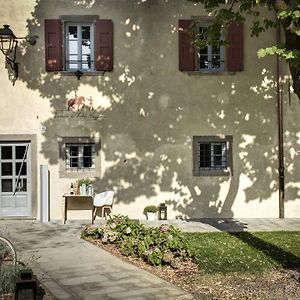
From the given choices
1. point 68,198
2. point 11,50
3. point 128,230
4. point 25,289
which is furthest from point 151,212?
point 25,289

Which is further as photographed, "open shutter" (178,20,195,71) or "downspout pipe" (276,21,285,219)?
"downspout pipe" (276,21,285,219)

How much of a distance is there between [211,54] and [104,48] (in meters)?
3.16

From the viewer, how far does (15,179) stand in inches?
480

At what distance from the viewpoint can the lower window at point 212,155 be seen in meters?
12.4

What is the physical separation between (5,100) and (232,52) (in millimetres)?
6586

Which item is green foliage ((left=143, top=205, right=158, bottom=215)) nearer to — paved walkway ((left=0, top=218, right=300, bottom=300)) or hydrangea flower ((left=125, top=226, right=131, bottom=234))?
paved walkway ((left=0, top=218, right=300, bottom=300))

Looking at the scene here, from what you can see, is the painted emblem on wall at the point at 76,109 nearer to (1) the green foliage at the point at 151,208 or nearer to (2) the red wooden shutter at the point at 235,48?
(1) the green foliage at the point at 151,208

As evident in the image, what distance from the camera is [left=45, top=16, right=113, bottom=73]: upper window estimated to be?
12.0 metres

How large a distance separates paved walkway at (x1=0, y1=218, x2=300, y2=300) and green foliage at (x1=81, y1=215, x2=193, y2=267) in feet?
1.23

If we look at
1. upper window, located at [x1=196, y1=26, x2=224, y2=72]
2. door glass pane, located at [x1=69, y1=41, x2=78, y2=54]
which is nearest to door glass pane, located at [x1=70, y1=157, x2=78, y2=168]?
door glass pane, located at [x1=69, y1=41, x2=78, y2=54]

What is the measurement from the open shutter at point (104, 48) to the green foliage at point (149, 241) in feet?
16.0

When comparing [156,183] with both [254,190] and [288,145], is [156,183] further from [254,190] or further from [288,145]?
[288,145]

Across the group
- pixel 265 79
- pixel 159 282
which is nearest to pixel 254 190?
pixel 265 79

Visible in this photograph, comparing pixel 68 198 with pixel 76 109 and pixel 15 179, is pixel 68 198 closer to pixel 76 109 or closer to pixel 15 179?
pixel 15 179
